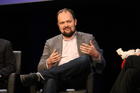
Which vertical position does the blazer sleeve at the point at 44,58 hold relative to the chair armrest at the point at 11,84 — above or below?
above

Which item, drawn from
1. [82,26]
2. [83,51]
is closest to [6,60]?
[83,51]

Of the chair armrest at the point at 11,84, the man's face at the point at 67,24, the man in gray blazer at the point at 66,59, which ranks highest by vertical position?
the man's face at the point at 67,24

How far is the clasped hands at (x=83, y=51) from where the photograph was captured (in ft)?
11.3

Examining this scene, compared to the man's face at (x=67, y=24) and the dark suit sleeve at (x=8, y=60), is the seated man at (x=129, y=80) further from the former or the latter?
the dark suit sleeve at (x=8, y=60)

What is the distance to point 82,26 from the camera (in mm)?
4699

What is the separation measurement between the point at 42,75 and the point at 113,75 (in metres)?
1.55

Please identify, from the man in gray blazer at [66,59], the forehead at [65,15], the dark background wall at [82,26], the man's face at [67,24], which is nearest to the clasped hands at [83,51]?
the man in gray blazer at [66,59]

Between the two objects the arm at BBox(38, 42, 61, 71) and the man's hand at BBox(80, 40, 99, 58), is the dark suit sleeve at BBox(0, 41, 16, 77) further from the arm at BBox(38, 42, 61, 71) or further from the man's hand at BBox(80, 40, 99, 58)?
the man's hand at BBox(80, 40, 99, 58)

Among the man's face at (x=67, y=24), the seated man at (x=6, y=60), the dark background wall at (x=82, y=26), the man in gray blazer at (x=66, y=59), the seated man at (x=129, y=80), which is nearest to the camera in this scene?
the seated man at (x=129, y=80)

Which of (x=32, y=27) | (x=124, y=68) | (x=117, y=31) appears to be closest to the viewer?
(x=124, y=68)

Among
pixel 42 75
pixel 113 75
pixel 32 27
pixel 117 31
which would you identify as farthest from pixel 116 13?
pixel 42 75

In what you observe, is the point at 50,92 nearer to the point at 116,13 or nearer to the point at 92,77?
the point at 92,77

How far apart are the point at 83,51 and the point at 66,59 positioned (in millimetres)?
343

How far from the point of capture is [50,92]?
3166 mm
